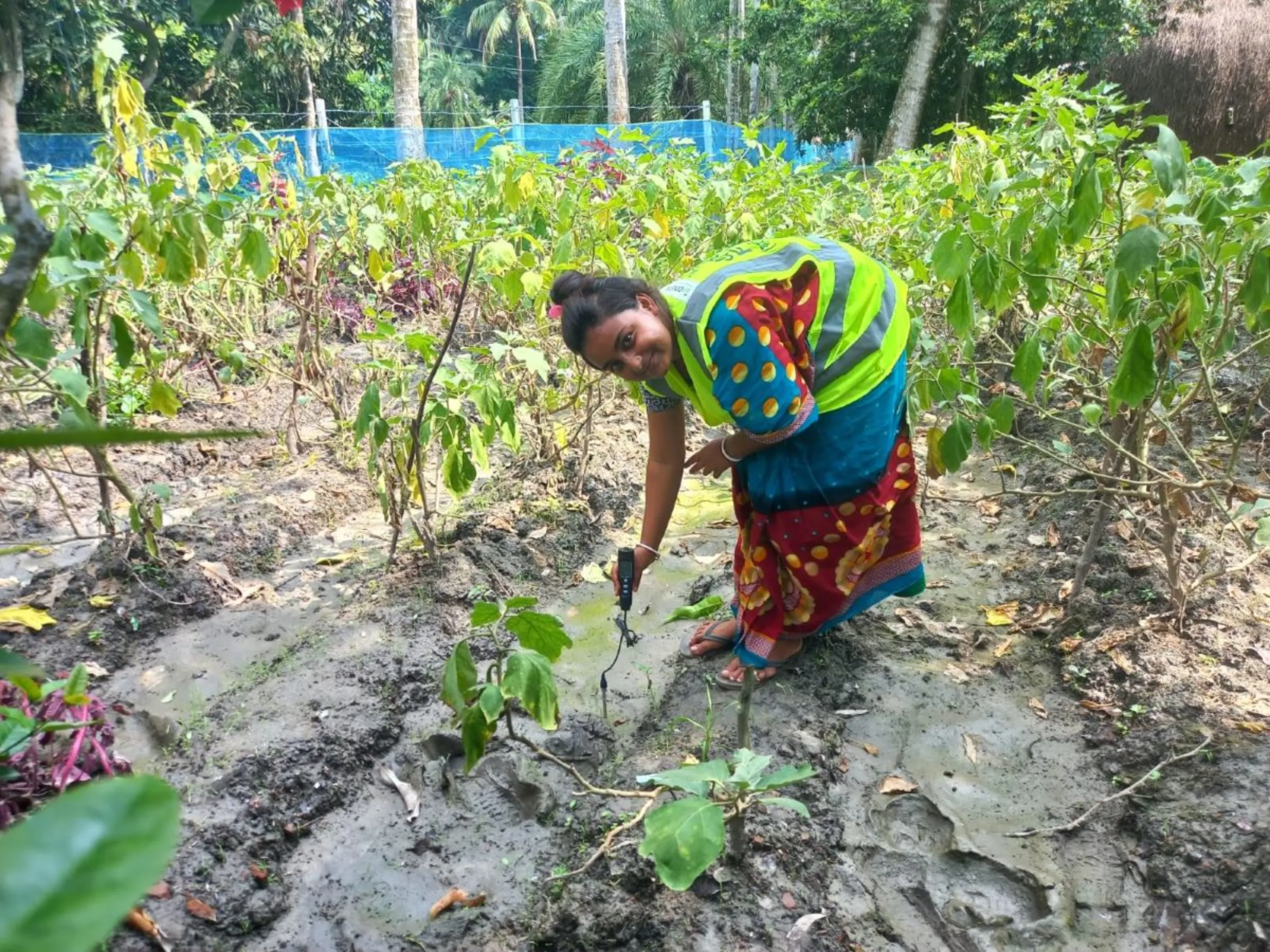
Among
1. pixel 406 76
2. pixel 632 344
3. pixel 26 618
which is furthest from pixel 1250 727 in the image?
pixel 406 76

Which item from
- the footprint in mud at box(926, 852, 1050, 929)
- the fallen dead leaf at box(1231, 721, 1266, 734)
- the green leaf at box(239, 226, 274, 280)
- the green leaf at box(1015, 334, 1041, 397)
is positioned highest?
the green leaf at box(239, 226, 274, 280)

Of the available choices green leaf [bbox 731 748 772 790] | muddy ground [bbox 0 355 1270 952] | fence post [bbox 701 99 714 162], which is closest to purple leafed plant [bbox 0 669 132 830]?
muddy ground [bbox 0 355 1270 952]

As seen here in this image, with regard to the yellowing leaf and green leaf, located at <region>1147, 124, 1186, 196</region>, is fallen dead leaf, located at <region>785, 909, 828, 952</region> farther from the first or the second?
the yellowing leaf

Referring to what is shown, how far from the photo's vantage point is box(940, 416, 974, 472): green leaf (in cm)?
211

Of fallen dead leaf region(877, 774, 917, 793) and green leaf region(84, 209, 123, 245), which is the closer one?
green leaf region(84, 209, 123, 245)

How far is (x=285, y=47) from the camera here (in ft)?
50.9

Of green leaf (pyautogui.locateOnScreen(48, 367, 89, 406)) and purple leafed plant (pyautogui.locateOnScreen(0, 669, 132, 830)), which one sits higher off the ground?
green leaf (pyautogui.locateOnScreen(48, 367, 89, 406))

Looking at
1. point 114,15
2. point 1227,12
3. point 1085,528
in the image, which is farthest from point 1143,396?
point 114,15

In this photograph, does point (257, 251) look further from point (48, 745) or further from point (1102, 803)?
point (1102, 803)

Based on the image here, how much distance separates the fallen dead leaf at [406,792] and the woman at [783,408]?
2.44 ft

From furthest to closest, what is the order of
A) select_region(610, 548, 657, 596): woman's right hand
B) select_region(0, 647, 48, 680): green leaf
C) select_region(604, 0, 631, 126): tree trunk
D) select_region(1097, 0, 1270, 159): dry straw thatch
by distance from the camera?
select_region(604, 0, 631, 126): tree trunk → select_region(1097, 0, 1270, 159): dry straw thatch → select_region(610, 548, 657, 596): woman's right hand → select_region(0, 647, 48, 680): green leaf

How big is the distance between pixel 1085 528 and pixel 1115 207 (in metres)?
1.30

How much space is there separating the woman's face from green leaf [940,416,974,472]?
2.35 feet

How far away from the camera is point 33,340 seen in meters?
1.70
